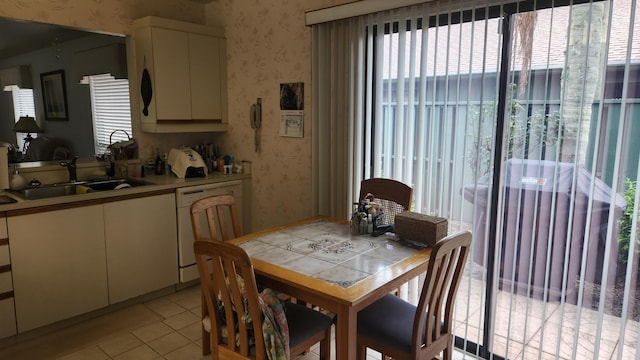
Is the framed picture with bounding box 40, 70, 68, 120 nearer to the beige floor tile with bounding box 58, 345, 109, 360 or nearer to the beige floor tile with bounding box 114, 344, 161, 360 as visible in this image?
the beige floor tile with bounding box 58, 345, 109, 360

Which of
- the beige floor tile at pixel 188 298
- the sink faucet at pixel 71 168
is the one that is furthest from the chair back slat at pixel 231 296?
the sink faucet at pixel 71 168

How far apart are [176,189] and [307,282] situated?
194 cm

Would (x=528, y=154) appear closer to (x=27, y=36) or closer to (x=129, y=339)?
(x=129, y=339)

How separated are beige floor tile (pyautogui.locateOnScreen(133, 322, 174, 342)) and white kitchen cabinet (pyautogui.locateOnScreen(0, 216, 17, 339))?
711 millimetres

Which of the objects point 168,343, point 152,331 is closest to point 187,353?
point 168,343

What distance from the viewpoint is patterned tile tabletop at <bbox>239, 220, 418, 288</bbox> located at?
73.0 inches

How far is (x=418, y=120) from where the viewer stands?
259 centimetres

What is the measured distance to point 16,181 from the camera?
299cm

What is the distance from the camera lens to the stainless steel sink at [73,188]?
2980 millimetres

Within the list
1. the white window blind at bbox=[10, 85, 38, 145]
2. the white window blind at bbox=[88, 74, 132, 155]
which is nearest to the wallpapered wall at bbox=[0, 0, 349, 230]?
the white window blind at bbox=[88, 74, 132, 155]

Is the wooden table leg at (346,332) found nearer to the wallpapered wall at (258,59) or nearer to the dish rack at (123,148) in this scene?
the wallpapered wall at (258,59)

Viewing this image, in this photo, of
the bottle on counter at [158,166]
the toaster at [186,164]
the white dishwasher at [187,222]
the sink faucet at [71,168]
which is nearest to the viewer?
the sink faucet at [71,168]

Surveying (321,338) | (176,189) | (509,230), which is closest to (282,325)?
(321,338)

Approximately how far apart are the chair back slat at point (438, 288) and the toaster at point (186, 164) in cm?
235
